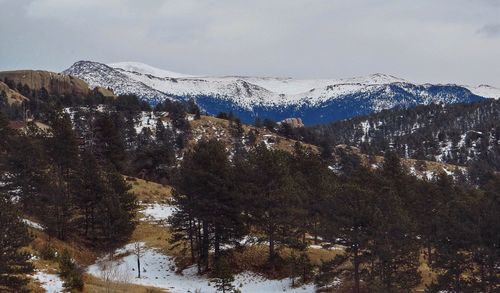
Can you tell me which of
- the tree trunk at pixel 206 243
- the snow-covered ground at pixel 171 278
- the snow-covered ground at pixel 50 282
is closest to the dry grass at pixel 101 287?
the snow-covered ground at pixel 50 282

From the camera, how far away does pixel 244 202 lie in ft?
139

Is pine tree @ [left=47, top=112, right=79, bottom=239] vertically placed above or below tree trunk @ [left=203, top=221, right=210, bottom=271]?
above

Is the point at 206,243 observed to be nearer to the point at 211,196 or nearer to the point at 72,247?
the point at 211,196

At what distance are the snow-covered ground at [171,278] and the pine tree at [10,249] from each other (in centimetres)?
1304

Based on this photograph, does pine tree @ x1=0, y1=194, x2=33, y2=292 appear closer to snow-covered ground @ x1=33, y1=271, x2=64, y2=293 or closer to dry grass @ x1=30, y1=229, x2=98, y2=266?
snow-covered ground @ x1=33, y1=271, x2=64, y2=293

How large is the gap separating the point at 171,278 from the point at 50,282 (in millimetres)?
16359

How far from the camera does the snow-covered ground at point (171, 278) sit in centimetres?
4062

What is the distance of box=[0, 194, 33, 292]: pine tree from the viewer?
2296cm

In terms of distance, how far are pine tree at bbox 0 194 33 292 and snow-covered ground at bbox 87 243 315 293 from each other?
42.8 feet

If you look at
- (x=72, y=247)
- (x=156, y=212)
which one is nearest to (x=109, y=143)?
(x=156, y=212)

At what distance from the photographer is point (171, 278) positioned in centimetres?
4512

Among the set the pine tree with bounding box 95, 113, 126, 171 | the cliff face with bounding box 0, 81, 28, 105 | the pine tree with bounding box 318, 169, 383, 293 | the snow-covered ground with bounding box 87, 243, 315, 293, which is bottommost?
the snow-covered ground with bounding box 87, 243, 315, 293

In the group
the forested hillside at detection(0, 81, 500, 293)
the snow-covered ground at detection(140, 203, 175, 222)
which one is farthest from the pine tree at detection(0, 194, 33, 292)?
the snow-covered ground at detection(140, 203, 175, 222)

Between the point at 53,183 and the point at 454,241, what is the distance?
36.8 m
